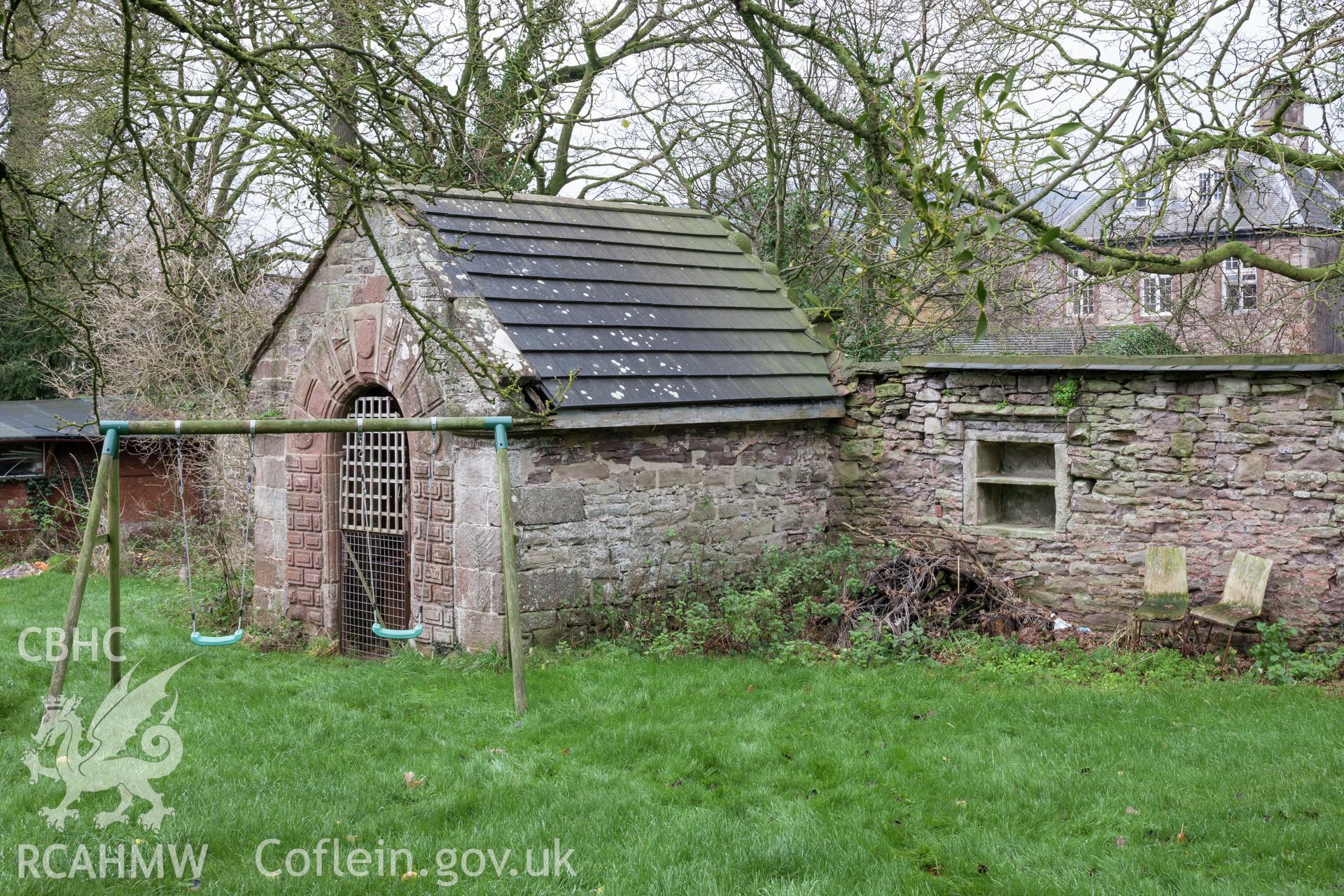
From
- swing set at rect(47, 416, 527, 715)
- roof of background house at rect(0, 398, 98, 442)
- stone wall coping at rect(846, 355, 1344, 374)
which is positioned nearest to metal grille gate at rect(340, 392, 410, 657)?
swing set at rect(47, 416, 527, 715)

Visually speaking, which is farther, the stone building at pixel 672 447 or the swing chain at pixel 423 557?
the swing chain at pixel 423 557

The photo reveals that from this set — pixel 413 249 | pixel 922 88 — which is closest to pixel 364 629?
pixel 413 249

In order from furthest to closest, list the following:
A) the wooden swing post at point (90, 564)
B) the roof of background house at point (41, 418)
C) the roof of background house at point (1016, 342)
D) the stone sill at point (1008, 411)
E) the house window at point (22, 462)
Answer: the house window at point (22, 462) < the roof of background house at point (41, 418) < the roof of background house at point (1016, 342) < the stone sill at point (1008, 411) < the wooden swing post at point (90, 564)

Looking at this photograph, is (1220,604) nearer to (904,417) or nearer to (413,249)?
(904,417)

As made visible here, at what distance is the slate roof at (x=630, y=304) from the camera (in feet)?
30.4

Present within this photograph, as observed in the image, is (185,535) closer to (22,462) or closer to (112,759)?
(112,759)

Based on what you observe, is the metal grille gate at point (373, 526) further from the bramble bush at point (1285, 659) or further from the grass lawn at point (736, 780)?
the bramble bush at point (1285, 659)

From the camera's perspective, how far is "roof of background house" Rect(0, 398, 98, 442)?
17.3 meters

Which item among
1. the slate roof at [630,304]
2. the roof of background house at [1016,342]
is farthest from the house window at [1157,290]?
the slate roof at [630,304]

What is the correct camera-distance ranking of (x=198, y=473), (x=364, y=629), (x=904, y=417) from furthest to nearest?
(x=198, y=473) < (x=904, y=417) < (x=364, y=629)

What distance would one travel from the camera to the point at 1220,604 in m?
8.90

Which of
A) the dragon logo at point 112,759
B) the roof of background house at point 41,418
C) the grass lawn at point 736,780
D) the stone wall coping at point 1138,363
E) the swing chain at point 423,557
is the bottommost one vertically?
the grass lawn at point 736,780

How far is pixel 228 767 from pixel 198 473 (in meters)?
12.3

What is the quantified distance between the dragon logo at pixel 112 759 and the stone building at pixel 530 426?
2.73 meters
